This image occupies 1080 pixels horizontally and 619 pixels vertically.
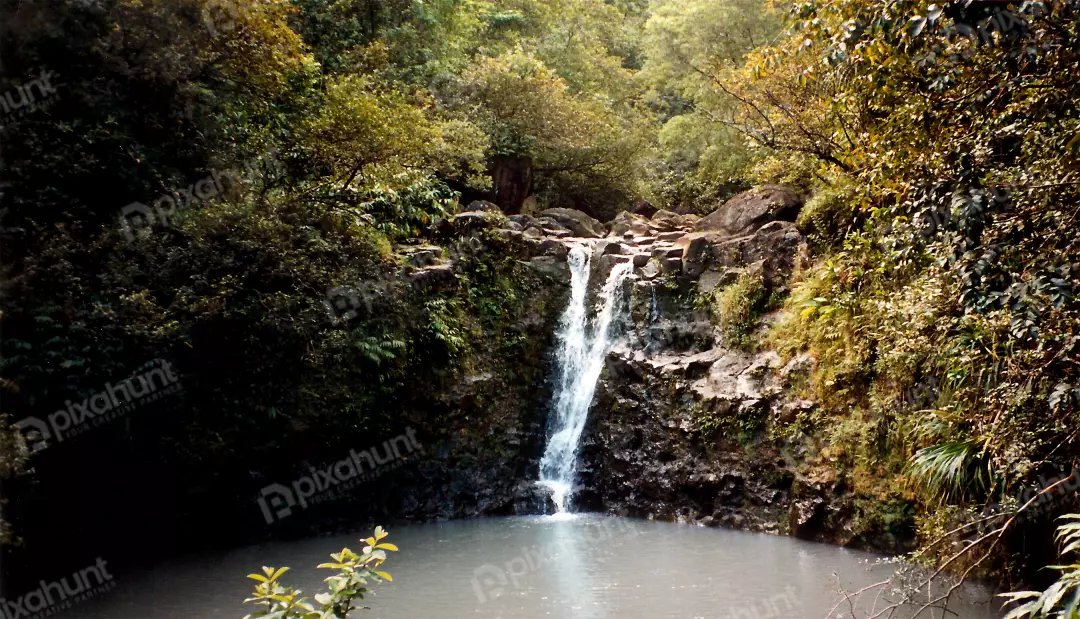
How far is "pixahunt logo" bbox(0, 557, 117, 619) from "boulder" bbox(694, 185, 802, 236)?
412 inches

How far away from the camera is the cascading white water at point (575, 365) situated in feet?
40.6

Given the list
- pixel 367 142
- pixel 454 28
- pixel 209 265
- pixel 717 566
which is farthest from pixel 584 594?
pixel 454 28

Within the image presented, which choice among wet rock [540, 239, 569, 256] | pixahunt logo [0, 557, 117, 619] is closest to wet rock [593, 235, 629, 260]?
wet rock [540, 239, 569, 256]

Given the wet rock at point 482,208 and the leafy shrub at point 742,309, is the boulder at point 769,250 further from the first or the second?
the wet rock at point 482,208

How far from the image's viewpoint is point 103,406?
8.30m

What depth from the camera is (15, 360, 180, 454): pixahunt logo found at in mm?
7895

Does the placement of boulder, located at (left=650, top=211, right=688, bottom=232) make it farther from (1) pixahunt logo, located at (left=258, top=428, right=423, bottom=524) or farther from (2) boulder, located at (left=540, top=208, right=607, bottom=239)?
(1) pixahunt logo, located at (left=258, top=428, right=423, bottom=524)

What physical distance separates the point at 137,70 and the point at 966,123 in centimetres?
858

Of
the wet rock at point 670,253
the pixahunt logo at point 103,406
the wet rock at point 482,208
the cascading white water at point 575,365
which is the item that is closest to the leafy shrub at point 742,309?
the wet rock at point 670,253

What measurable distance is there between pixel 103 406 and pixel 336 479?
3663mm

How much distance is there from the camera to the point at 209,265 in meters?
9.23

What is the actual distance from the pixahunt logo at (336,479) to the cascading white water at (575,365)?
2212 millimetres

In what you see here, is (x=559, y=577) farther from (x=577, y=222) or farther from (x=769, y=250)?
(x=577, y=222)

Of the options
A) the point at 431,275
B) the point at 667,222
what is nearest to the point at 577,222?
the point at 667,222
